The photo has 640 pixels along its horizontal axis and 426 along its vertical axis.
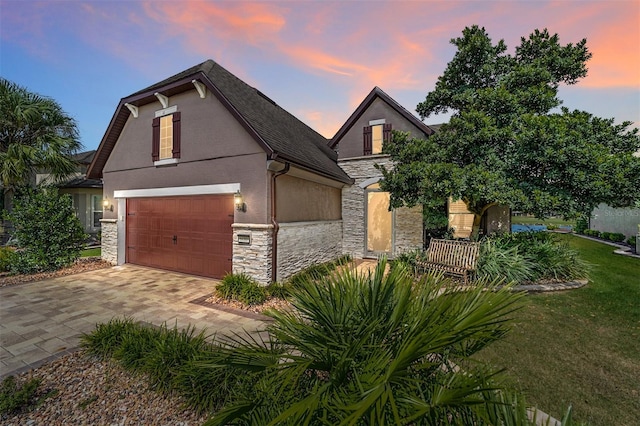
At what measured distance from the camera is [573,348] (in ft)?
13.5

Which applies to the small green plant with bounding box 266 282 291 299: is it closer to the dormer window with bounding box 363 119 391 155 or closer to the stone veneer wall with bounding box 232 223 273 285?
the stone veneer wall with bounding box 232 223 273 285

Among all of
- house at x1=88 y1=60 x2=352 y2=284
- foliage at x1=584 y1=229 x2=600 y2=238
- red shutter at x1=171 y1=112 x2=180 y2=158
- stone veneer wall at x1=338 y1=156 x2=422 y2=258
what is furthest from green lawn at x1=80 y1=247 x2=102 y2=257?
foliage at x1=584 y1=229 x2=600 y2=238

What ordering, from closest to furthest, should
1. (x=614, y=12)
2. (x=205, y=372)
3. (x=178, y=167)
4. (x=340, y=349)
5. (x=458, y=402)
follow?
(x=458, y=402), (x=340, y=349), (x=205, y=372), (x=614, y=12), (x=178, y=167)

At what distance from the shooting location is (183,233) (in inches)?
340

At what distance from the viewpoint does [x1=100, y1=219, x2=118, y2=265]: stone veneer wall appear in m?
9.94

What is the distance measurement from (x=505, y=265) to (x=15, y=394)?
9.83 m

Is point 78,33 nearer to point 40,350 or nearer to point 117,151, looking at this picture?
point 117,151

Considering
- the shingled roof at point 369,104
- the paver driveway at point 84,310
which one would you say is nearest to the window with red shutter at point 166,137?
the paver driveway at point 84,310

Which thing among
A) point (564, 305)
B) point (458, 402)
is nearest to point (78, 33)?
point (458, 402)

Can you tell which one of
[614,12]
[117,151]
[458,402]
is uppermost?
Result: [614,12]

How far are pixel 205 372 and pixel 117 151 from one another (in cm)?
1075

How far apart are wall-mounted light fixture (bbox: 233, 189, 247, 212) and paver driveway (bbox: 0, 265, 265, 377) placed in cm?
244

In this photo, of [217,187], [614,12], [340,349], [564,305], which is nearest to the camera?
[340,349]

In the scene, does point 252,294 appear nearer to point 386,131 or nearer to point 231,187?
point 231,187
